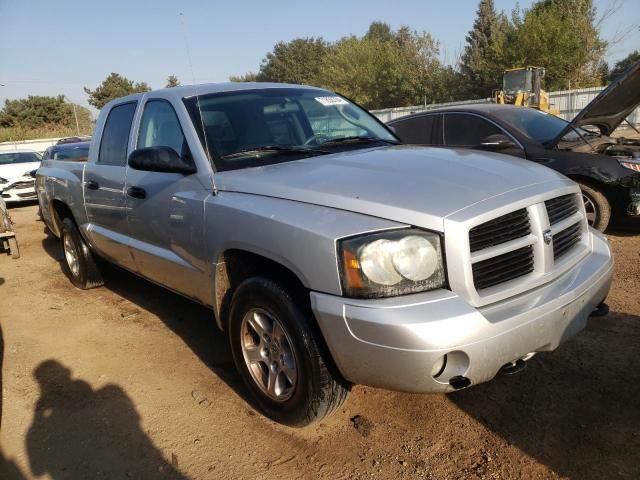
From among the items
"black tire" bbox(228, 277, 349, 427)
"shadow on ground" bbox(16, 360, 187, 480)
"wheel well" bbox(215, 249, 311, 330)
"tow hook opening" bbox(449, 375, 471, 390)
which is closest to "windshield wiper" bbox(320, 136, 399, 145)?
"wheel well" bbox(215, 249, 311, 330)

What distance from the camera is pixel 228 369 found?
3.64 metres

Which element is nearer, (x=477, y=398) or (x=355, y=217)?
(x=355, y=217)

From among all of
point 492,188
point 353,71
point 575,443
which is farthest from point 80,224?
point 353,71

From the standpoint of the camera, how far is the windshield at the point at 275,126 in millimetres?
3229

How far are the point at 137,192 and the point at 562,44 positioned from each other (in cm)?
3815

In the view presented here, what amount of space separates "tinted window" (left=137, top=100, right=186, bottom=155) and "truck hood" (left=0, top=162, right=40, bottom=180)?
11.1 meters

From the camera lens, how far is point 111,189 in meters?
4.14

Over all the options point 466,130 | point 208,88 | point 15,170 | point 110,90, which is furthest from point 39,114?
point 208,88

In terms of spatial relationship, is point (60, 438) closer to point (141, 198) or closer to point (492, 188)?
point (141, 198)

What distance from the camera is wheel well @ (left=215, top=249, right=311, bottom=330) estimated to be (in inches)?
102

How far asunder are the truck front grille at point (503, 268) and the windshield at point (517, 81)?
918 inches

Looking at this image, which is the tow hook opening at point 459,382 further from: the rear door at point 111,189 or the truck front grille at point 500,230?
the rear door at point 111,189

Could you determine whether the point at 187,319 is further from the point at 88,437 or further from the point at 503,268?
the point at 503,268

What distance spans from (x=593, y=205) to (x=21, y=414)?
5597mm
